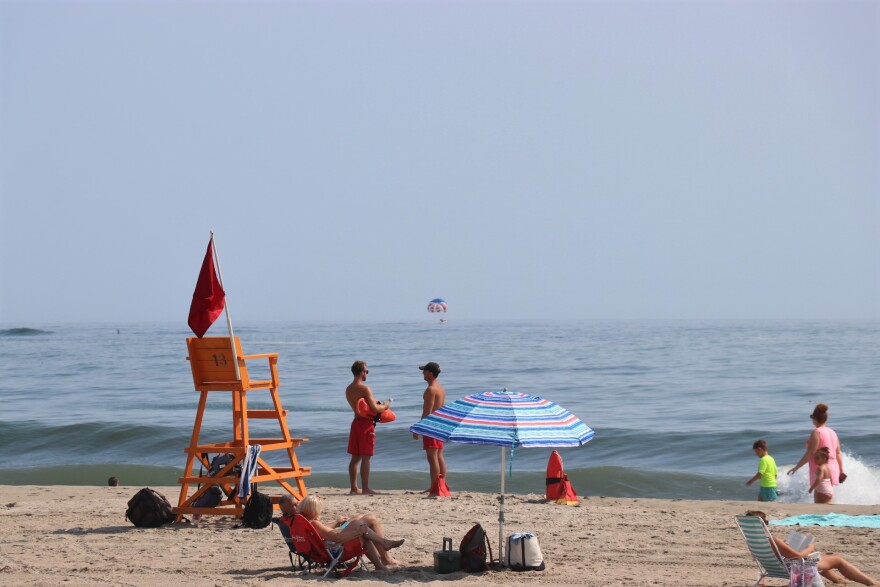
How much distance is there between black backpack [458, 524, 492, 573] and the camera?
808 cm

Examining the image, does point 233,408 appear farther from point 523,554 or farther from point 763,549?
point 763,549

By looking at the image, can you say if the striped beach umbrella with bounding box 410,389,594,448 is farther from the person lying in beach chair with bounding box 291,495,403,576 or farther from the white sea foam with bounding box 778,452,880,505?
the white sea foam with bounding box 778,452,880,505

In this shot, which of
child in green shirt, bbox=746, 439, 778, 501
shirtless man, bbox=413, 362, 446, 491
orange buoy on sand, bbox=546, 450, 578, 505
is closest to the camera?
shirtless man, bbox=413, 362, 446, 491

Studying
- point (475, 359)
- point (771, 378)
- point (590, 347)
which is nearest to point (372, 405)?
point (771, 378)

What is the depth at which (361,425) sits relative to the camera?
12.0 meters

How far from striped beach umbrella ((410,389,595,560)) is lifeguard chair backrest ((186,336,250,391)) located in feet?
8.11

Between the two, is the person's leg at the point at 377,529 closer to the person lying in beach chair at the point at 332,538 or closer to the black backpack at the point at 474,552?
the person lying in beach chair at the point at 332,538

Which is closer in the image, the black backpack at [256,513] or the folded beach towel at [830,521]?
Result: the black backpack at [256,513]

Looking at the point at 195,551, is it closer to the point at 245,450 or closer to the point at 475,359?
the point at 245,450

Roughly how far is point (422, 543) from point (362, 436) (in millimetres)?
2879

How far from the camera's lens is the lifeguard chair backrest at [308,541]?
26.1 feet

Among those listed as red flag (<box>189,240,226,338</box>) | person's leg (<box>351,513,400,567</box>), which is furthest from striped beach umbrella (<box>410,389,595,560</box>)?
red flag (<box>189,240,226,338</box>)

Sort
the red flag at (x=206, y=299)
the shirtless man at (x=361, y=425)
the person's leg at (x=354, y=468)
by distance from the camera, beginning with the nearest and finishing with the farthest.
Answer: the red flag at (x=206, y=299), the shirtless man at (x=361, y=425), the person's leg at (x=354, y=468)

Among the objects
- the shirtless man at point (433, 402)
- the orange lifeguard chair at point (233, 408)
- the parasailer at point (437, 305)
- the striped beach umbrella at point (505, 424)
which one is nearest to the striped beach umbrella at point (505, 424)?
the striped beach umbrella at point (505, 424)
